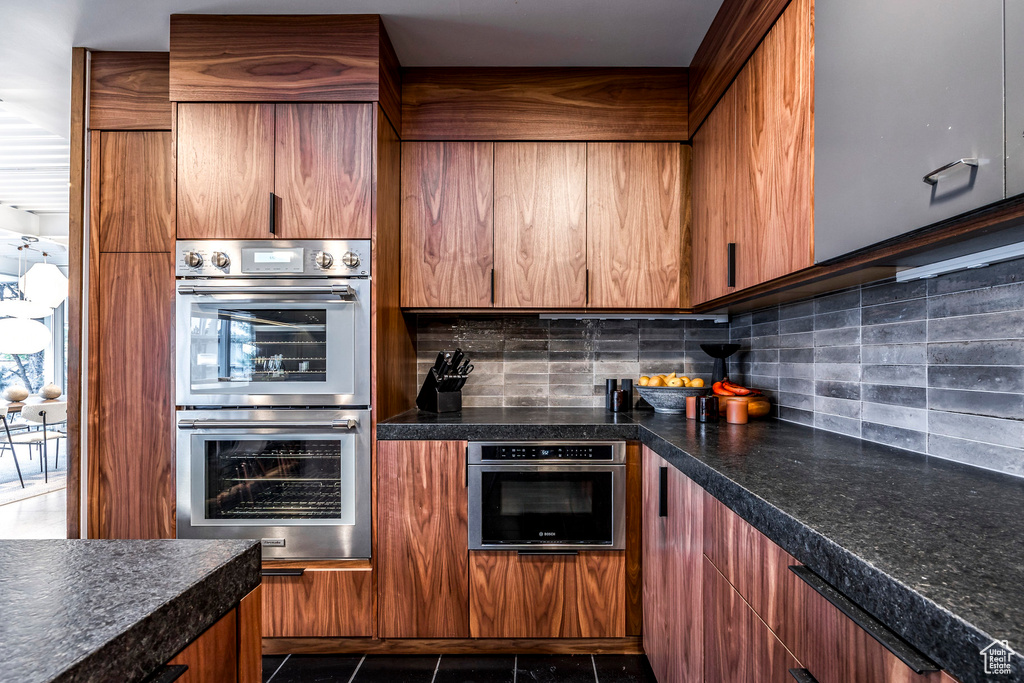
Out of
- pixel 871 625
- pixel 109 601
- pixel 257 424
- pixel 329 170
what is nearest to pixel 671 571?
pixel 871 625

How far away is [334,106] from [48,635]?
2.07 meters

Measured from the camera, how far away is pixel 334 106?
2.09 metres

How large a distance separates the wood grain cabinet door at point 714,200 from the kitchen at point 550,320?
0.02 metres

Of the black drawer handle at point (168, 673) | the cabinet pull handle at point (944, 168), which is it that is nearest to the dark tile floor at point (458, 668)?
the black drawer handle at point (168, 673)

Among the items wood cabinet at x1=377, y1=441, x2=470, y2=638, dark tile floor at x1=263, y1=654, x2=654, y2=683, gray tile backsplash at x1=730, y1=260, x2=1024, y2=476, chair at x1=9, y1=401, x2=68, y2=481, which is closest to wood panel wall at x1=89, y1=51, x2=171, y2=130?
wood cabinet at x1=377, y1=441, x2=470, y2=638

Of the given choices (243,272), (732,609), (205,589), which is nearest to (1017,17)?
(732,609)

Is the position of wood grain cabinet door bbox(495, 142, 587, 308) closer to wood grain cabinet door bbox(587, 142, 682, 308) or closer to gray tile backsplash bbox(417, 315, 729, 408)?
wood grain cabinet door bbox(587, 142, 682, 308)

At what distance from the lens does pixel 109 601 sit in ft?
1.72

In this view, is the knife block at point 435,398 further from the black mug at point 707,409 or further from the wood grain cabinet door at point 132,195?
the wood grain cabinet door at point 132,195

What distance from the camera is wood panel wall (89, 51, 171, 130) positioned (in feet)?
7.56

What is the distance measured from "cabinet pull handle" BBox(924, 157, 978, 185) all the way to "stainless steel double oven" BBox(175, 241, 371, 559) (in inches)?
70.0

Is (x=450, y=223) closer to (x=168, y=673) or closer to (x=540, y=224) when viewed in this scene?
(x=540, y=224)

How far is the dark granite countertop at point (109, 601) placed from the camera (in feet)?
1.40

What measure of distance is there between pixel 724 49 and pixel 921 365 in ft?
4.31
